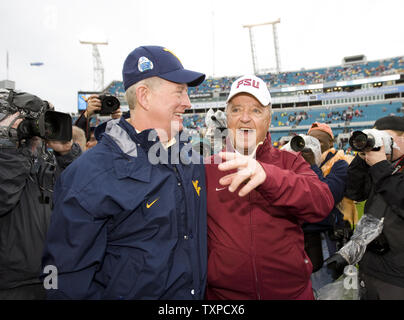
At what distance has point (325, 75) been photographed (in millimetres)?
43281

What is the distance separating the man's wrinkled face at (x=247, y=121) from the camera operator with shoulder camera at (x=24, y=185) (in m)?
1.17

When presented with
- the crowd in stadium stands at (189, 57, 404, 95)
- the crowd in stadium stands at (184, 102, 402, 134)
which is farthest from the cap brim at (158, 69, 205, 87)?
the crowd in stadium stands at (189, 57, 404, 95)

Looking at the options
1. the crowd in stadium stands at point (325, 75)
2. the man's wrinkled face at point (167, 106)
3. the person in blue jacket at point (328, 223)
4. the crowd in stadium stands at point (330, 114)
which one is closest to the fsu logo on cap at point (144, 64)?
the man's wrinkled face at point (167, 106)

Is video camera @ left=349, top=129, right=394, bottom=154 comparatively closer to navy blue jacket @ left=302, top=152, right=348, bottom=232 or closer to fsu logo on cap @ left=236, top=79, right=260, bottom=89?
navy blue jacket @ left=302, top=152, right=348, bottom=232

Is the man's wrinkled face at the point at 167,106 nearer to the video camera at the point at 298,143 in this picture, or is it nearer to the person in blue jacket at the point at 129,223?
the person in blue jacket at the point at 129,223

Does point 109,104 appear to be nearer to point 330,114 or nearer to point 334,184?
point 334,184

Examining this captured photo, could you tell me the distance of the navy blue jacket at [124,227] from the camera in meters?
1.26

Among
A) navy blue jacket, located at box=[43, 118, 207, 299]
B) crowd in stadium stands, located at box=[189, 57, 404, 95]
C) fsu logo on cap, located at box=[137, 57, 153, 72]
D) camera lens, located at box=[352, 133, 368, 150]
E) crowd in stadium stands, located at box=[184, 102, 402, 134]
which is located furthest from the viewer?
crowd in stadium stands, located at box=[189, 57, 404, 95]

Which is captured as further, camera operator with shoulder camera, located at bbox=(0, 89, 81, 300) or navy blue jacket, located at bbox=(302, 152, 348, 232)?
navy blue jacket, located at bbox=(302, 152, 348, 232)

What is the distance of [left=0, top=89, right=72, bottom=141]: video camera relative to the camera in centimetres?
188

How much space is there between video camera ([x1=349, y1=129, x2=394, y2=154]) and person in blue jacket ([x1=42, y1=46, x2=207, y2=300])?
1.40 m

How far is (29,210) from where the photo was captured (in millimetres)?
2076

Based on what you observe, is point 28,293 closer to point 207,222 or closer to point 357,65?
point 207,222
